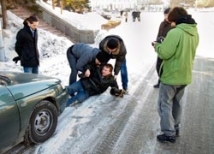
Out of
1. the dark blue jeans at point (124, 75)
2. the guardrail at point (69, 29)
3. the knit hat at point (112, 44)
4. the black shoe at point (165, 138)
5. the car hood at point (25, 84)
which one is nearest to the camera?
the car hood at point (25, 84)

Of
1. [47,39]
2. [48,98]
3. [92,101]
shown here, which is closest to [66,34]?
[47,39]

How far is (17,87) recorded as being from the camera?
318 centimetres

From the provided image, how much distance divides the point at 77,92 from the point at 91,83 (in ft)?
1.07

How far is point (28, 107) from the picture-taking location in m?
3.24

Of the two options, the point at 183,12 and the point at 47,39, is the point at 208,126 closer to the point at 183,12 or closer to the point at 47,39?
the point at 183,12

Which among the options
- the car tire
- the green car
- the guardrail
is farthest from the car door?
the guardrail

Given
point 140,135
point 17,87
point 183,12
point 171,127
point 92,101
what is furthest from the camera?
point 92,101

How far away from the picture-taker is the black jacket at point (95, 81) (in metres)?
5.22

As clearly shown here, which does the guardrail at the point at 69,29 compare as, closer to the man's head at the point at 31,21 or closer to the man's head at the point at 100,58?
the man's head at the point at 31,21

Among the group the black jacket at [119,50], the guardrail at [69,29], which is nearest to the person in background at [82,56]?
the black jacket at [119,50]

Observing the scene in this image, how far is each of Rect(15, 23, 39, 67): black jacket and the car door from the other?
245 centimetres

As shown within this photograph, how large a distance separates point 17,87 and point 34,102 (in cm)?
30

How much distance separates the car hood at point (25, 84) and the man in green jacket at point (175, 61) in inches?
60.1

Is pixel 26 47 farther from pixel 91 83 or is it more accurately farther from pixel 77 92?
pixel 91 83
